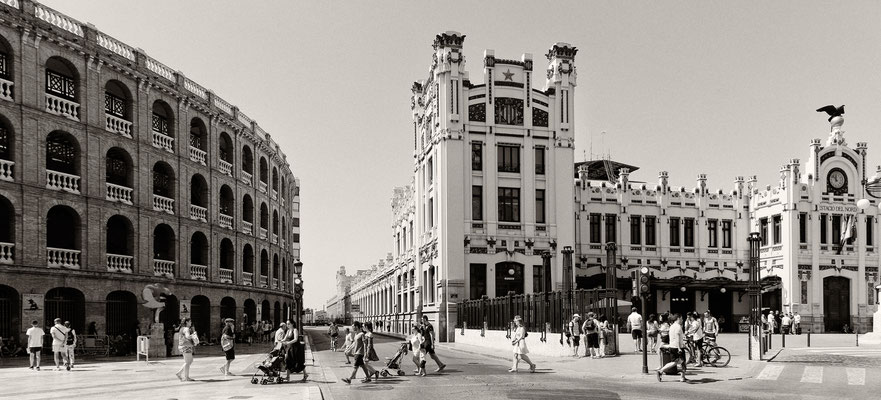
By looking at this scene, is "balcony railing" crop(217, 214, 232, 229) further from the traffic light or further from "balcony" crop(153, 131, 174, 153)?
the traffic light

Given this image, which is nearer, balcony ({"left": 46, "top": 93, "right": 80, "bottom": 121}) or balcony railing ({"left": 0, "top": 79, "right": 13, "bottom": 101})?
balcony railing ({"left": 0, "top": 79, "right": 13, "bottom": 101})

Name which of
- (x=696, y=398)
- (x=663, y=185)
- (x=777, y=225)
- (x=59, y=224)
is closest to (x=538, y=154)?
(x=663, y=185)

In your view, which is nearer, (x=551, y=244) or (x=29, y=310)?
(x=29, y=310)

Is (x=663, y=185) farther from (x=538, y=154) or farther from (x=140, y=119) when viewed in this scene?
(x=140, y=119)

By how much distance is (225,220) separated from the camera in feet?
152

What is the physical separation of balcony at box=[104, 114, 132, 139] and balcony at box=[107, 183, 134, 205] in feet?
7.63

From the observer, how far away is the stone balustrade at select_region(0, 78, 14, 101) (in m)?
30.3

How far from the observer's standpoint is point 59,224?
112 ft

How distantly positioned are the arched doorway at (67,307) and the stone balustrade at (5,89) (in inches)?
301

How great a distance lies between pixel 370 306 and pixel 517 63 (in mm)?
48464

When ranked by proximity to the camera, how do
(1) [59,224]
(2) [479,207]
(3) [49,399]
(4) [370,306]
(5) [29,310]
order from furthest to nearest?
(4) [370,306], (2) [479,207], (1) [59,224], (5) [29,310], (3) [49,399]

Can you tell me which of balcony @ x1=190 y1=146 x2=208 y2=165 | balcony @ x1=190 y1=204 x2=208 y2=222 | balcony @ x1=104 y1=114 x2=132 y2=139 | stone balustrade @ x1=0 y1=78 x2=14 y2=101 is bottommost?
balcony @ x1=190 y1=204 x2=208 y2=222

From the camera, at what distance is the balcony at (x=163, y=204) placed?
3885 centimetres

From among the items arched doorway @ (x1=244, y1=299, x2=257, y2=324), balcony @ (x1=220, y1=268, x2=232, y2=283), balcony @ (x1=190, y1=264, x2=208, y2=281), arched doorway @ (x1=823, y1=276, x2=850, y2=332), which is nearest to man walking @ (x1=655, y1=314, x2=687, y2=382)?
balcony @ (x1=190, y1=264, x2=208, y2=281)
